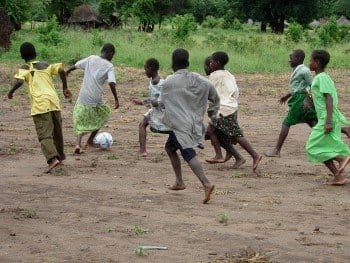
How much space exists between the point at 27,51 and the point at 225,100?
233 centimetres

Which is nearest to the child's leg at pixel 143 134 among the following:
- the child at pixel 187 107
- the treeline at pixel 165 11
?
the child at pixel 187 107

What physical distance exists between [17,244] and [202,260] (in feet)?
4.70

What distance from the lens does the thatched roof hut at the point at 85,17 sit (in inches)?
2025

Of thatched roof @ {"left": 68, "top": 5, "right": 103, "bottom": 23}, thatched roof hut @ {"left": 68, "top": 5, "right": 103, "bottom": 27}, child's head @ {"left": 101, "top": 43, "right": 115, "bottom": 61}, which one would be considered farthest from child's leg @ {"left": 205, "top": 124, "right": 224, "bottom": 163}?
thatched roof @ {"left": 68, "top": 5, "right": 103, "bottom": 23}

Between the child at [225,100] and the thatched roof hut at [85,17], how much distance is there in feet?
143

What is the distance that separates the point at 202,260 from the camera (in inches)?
204

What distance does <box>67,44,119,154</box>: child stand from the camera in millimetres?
9727

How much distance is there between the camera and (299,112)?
9.59m

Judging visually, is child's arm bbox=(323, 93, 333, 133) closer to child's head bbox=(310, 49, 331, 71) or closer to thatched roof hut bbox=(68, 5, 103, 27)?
child's head bbox=(310, 49, 331, 71)

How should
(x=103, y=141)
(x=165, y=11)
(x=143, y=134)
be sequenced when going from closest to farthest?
(x=143, y=134) < (x=103, y=141) < (x=165, y=11)

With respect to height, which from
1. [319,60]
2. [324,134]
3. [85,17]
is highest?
[319,60]

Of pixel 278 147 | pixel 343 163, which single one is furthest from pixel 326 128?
pixel 278 147

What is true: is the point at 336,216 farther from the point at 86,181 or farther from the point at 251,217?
the point at 86,181

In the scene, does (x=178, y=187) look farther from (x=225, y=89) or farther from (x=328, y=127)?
(x=328, y=127)
